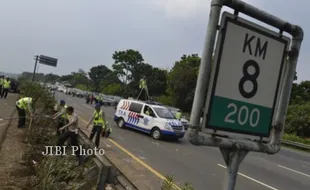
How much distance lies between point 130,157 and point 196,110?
38.2 ft

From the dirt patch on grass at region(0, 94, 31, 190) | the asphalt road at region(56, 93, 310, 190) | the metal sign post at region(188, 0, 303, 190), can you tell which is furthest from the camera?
the asphalt road at region(56, 93, 310, 190)

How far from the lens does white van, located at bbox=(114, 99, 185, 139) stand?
19.7m

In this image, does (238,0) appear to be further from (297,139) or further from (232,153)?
(297,139)

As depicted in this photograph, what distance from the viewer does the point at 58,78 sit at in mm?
163500

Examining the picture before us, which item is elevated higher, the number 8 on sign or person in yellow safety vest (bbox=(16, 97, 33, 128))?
the number 8 on sign

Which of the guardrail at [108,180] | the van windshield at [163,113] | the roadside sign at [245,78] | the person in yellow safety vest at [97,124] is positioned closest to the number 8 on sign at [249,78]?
the roadside sign at [245,78]

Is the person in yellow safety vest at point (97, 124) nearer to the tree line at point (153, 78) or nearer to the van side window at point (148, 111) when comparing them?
the van side window at point (148, 111)

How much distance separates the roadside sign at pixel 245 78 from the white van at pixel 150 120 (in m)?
17.4

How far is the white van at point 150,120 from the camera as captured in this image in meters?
19.7

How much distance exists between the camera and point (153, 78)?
6675 cm

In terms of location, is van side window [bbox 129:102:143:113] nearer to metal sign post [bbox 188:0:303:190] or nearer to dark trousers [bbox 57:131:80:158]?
dark trousers [bbox 57:131:80:158]

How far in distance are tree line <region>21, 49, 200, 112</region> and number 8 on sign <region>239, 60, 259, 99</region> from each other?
127ft

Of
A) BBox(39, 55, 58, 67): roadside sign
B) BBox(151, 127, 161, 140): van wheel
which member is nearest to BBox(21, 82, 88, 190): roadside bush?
BBox(151, 127, 161, 140): van wheel

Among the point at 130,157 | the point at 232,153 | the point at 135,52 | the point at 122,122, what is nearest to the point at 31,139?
the point at 130,157
